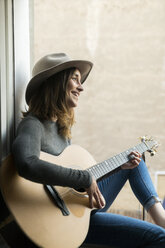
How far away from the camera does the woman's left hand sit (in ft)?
4.25

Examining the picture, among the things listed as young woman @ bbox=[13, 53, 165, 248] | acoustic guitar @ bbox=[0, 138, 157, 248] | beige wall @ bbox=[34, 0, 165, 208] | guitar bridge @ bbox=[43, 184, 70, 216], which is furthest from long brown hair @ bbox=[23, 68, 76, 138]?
beige wall @ bbox=[34, 0, 165, 208]

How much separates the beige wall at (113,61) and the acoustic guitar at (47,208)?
288 cm

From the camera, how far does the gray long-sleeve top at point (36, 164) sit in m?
0.95

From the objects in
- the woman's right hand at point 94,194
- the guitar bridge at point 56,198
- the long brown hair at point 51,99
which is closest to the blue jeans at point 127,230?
the woman's right hand at point 94,194

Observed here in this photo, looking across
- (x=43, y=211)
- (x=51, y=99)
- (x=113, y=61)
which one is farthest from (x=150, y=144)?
(x=113, y=61)

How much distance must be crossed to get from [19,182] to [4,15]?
630 millimetres

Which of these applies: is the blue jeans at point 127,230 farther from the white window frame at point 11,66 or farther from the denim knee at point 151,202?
the white window frame at point 11,66

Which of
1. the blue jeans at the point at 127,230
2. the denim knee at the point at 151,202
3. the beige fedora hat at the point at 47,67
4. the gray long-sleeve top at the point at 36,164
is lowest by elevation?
the blue jeans at the point at 127,230

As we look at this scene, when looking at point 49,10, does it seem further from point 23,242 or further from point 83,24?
point 23,242

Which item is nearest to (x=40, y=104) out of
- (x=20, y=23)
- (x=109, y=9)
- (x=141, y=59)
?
(x=20, y=23)

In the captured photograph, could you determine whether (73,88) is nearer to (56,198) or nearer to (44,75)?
(44,75)

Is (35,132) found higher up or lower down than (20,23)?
lower down

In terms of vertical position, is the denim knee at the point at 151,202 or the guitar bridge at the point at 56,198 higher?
the guitar bridge at the point at 56,198

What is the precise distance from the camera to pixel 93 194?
3.64ft
